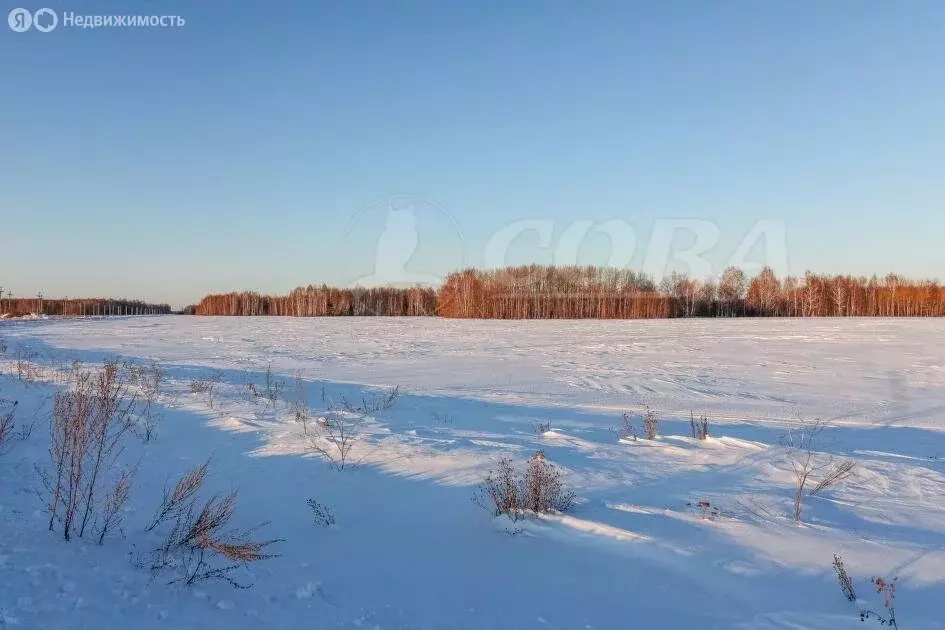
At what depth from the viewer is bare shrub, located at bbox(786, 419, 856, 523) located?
16.0 feet

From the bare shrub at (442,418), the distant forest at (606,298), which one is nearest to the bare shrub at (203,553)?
the bare shrub at (442,418)

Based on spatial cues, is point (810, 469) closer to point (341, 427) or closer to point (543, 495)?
point (543, 495)

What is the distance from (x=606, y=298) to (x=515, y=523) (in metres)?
46.1

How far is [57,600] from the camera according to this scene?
3.02 metres

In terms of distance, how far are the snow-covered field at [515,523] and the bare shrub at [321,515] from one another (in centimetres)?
6

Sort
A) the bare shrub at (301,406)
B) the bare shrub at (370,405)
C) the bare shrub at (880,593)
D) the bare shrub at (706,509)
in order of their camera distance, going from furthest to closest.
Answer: the bare shrub at (370,405), the bare shrub at (301,406), the bare shrub at (706,509), the bare shrub at (880,593)

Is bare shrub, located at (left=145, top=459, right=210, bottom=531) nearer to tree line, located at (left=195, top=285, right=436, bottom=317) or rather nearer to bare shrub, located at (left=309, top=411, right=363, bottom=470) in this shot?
bare shrub, located at (left=309, top=411, right=363, bottom=470)

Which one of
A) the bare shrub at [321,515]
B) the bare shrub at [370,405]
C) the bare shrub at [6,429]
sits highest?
the bare shrub at [6,429]

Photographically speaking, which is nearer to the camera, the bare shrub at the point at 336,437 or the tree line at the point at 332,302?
the bare shrub at the point at 336,437

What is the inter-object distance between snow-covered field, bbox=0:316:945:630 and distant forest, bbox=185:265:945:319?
38.3 metres

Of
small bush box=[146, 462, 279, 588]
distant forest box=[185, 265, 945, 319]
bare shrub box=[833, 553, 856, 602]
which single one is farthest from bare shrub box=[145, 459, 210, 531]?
distant forest box=[185, 265, 945, 319]

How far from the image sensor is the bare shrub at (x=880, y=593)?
3178 millimetres

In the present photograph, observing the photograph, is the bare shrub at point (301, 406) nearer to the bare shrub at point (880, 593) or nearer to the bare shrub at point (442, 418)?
the bare shrub at point (442, 418)

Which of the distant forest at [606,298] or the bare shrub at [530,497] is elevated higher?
the distant forest at [606,298]
